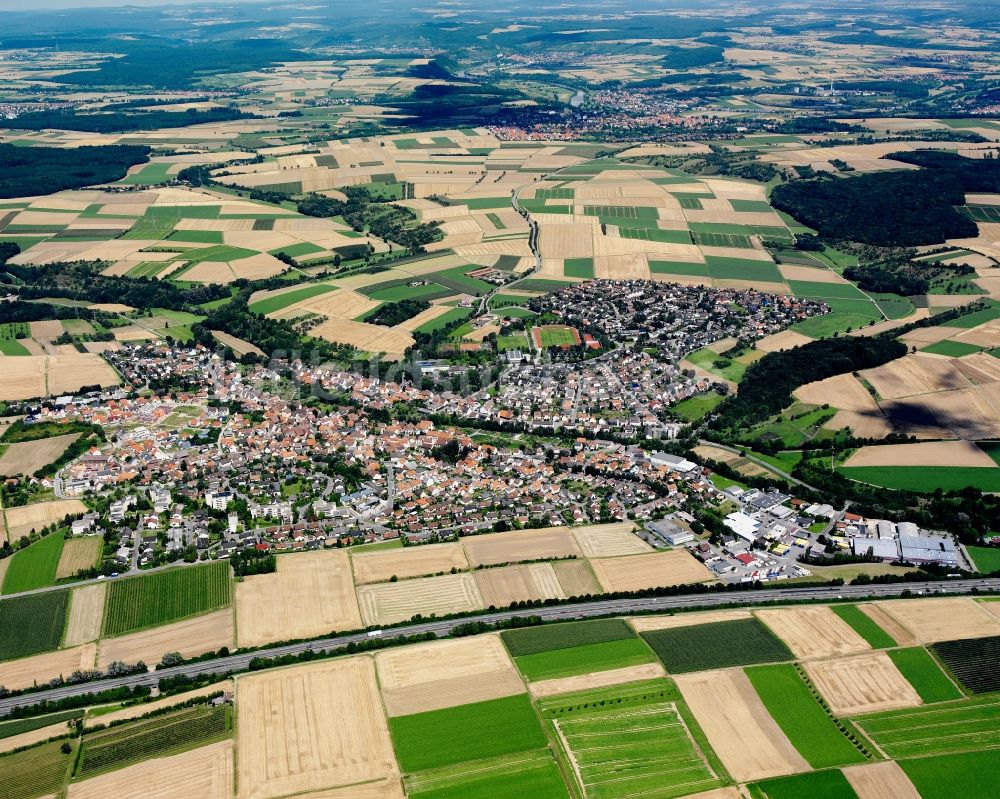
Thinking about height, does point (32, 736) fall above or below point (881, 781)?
above

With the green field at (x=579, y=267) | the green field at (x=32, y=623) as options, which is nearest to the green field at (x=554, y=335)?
the green field at (x=579, y=267)

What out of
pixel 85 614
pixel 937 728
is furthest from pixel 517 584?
pixel 85 614

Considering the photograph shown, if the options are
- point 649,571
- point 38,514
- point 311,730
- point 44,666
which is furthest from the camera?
point 38,514

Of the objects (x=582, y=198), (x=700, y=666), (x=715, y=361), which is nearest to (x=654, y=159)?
(x=582, y=198)

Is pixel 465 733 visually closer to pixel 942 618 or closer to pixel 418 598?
pixel 418 598

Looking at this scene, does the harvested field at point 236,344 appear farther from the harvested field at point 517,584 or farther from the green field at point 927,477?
the green field at point 927,477

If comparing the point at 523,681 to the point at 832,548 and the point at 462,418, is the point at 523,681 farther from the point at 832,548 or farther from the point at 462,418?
the point at 462,418

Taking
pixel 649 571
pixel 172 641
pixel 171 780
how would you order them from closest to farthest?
pixel 171 780 < pixel 172 641 < pixel 649 571
